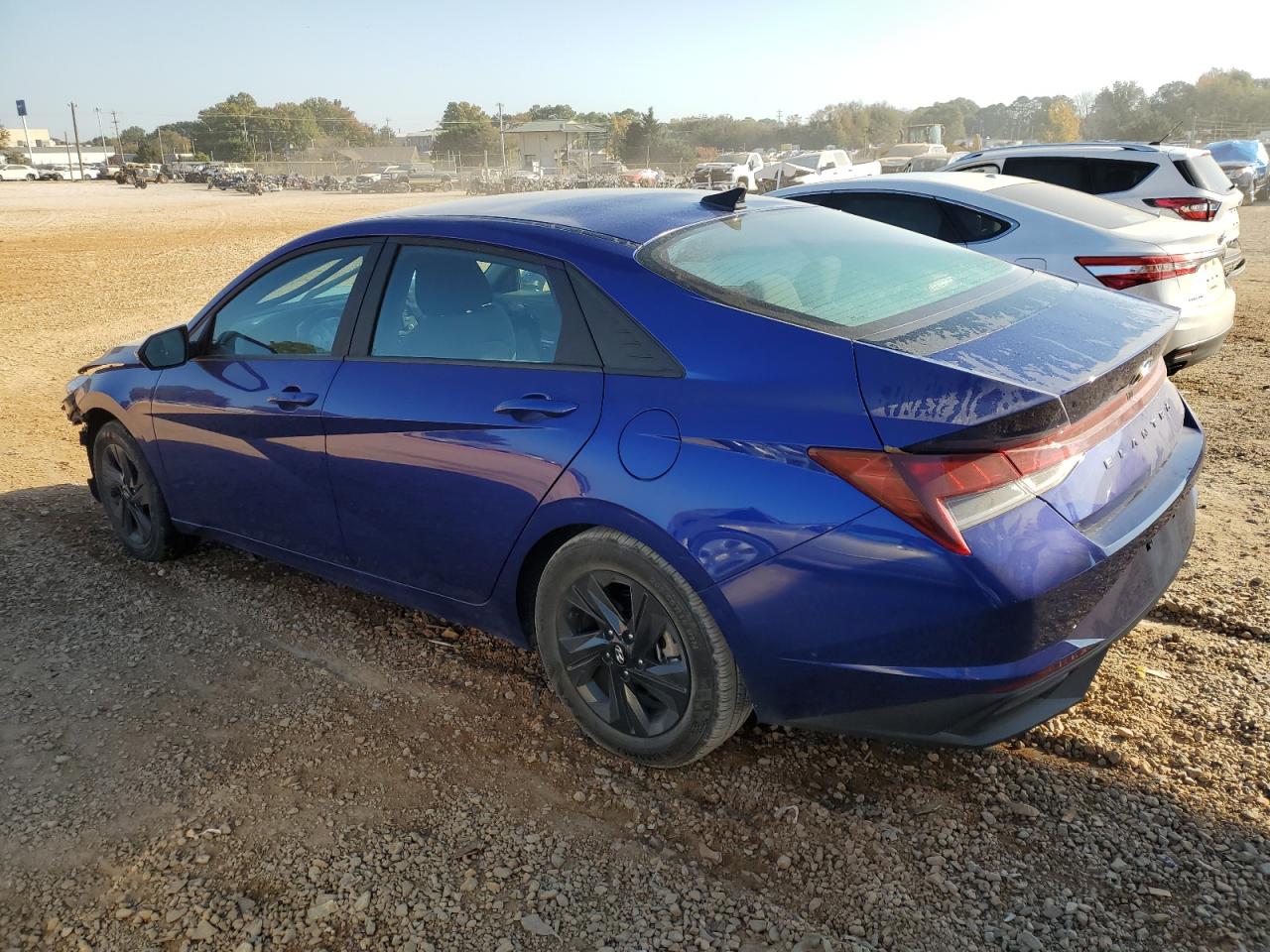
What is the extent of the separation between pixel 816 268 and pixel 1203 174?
7.79 meters

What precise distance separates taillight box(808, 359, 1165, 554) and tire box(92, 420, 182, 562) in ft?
11.1

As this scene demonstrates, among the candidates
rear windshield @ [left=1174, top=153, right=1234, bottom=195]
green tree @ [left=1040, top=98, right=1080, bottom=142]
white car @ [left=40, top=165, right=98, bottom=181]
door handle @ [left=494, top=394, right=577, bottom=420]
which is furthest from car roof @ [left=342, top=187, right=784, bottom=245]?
white car @ [left=40, top=165, right=98, bottom=181]

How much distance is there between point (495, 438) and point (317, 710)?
119 centimetres

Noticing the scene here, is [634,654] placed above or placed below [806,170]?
below

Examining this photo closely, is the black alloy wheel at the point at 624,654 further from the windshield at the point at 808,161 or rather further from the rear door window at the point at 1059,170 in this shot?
the windshield at the point at 808,161

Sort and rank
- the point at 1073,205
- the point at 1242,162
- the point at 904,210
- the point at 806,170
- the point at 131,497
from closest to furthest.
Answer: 1. the point at 131,497
2. the point at 1073,205
3. the point at 904,210
4. the point at 1242,162
5. the point at 806,170

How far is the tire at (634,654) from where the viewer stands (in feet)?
8.63

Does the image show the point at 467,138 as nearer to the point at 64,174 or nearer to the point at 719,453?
the point at 64,174

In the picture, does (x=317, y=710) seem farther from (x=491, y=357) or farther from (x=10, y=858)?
(x=491, y=357)

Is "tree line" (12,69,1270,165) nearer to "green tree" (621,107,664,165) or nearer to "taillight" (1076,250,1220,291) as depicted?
"green tree" (621,107,664,165)

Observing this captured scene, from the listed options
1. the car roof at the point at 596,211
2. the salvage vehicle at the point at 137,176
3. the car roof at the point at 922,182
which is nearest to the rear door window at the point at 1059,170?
the car roof at the point at 922,182

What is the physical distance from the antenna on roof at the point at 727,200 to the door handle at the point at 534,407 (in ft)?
3.49

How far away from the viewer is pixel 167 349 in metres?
4.10

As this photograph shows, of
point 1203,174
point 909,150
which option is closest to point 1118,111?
point 909,150
